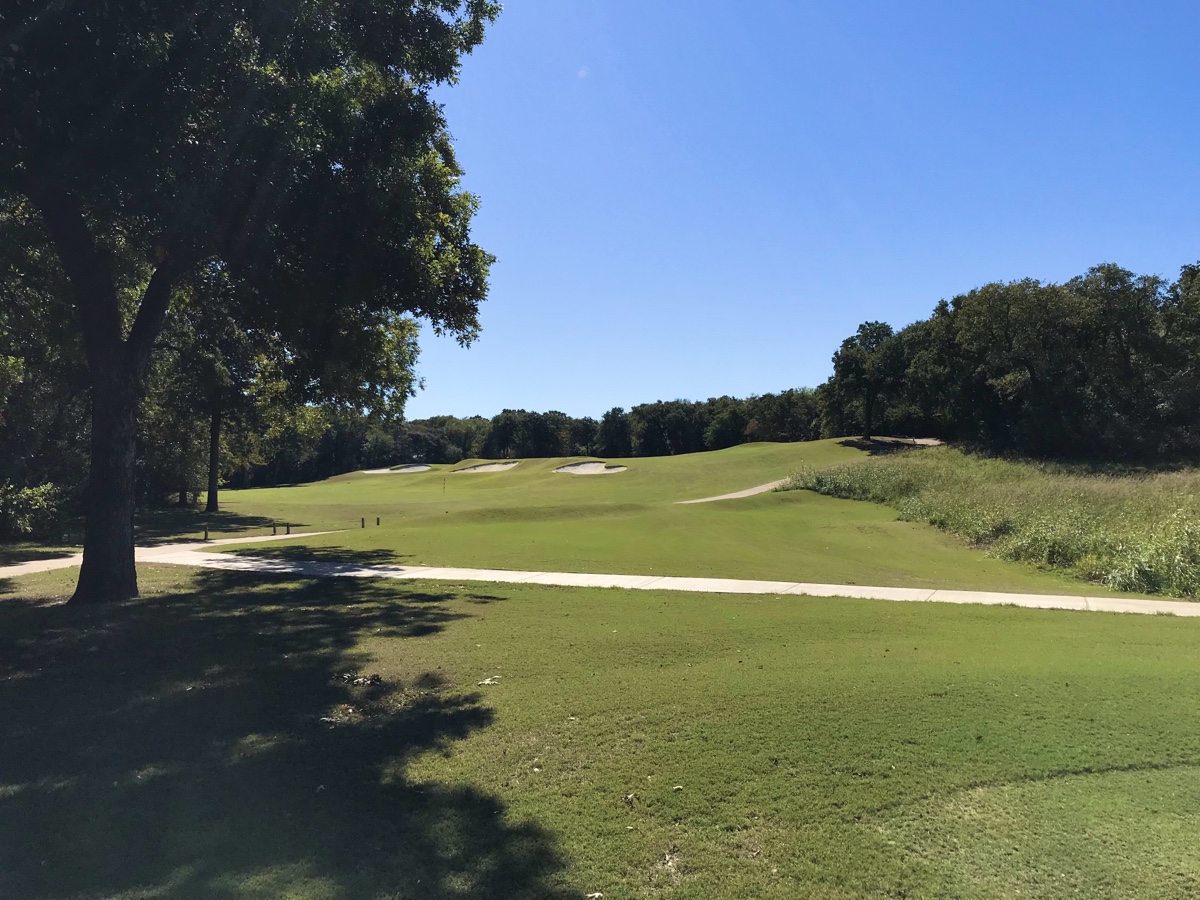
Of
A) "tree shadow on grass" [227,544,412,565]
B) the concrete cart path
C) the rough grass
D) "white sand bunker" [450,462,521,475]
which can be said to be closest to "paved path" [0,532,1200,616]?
the concrete cart path

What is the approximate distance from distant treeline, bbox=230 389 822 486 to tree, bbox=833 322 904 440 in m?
19.2

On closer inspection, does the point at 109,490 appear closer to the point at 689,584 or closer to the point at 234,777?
the point at 234,777

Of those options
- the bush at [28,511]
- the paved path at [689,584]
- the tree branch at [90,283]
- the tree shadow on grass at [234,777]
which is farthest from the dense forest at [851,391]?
the tree shadow on grass at [234,777]

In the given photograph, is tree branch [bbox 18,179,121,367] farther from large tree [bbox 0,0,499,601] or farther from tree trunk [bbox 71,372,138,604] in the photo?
tree trunk [bbox 71,372,138,604]

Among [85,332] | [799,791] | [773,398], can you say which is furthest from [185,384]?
[773,398]

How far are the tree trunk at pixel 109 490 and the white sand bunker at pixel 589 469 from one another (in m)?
46.0

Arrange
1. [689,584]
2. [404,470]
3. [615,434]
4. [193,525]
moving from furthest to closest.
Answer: [615,434], [404,470], [193,525], [689,584]

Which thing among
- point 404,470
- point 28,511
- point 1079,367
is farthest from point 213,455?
point 1079,367

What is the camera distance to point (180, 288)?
1497cm

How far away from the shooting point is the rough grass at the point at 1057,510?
17.2 m

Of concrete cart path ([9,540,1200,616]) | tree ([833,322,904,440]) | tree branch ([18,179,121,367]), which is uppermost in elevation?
tree ([833,322,904,440])

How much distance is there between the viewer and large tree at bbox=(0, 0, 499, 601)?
8312 millimetres

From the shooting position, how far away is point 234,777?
5.04 m

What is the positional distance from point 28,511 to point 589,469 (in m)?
41.7
